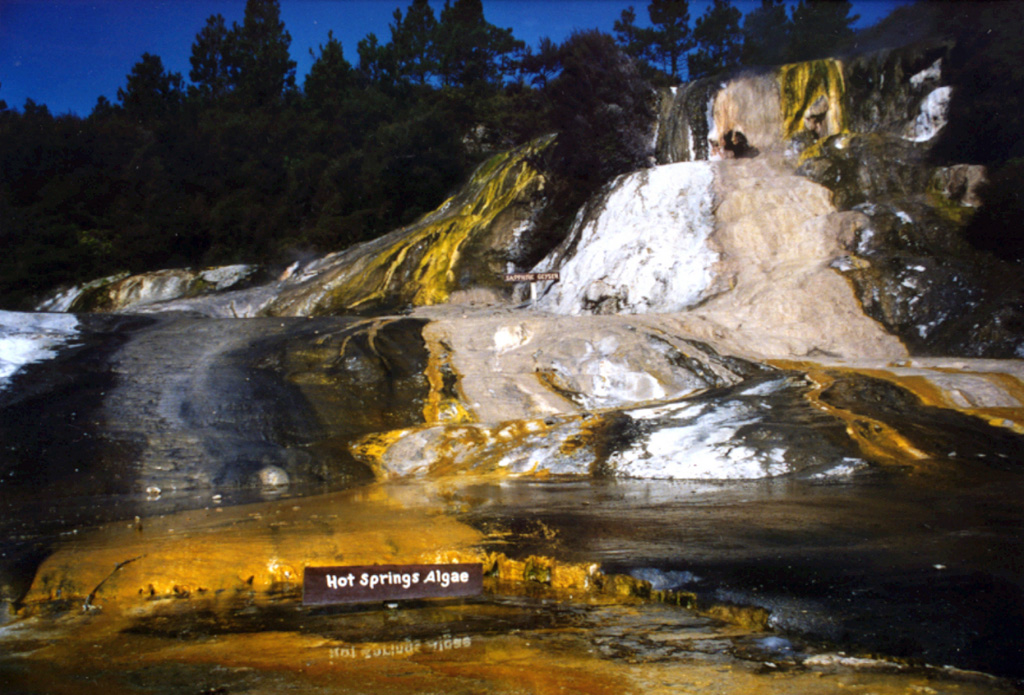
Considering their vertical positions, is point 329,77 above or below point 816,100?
above

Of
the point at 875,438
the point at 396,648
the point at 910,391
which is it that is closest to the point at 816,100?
the point at 910,391

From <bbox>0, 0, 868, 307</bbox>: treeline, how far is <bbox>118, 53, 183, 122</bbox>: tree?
0.09m

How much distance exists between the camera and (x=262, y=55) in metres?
36.0

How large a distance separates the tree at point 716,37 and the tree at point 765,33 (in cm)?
77

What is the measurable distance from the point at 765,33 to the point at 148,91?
1119 inches

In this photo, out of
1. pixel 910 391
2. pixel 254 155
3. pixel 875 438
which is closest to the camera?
pixel 875 438

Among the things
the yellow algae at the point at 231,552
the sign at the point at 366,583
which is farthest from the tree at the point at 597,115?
the sign at the point at 366,583

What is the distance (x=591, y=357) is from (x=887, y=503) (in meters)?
5.41

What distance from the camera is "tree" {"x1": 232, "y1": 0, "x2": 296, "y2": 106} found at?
118 feet

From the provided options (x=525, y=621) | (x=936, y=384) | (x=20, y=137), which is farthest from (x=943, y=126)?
(x=20, y=137)

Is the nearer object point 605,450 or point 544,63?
point 605,450

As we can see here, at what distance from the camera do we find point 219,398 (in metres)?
9.47

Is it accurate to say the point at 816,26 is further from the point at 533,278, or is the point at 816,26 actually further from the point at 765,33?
the point at 533,278

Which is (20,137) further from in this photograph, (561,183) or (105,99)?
(561,183)
